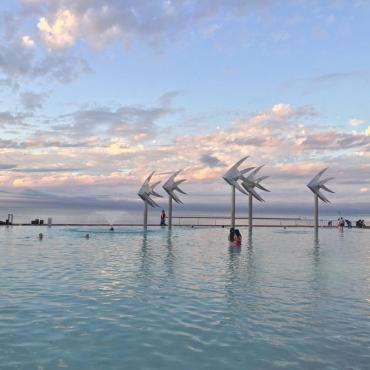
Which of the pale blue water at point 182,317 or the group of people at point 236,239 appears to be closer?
the pale blue water at point 182,317

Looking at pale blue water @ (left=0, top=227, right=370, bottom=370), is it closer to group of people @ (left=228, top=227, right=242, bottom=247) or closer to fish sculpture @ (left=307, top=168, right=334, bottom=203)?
group of people @ (left=228, top=227, right=242, bottom=247)

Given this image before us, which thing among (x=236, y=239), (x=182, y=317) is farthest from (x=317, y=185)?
(x=182, y=317)

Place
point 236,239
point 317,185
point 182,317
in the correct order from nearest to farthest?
point 182,317, point 236,239, point 317,185

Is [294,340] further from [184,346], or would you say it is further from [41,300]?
[41,300]

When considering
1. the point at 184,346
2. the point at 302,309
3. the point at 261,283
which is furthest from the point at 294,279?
the point at 184,346

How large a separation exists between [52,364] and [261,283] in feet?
39.5

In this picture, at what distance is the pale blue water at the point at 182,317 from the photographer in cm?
939

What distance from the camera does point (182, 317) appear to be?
12812 mm

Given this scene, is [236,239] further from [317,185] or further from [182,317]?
[317,185]

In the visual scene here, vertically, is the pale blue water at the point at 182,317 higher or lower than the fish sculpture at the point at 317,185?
lower

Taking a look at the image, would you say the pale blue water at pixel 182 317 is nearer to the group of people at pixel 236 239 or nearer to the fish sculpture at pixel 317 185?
the group of people at pixel 236 239

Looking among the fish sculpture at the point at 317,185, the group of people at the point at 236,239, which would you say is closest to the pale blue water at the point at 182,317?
the group of people at the point at 236,239

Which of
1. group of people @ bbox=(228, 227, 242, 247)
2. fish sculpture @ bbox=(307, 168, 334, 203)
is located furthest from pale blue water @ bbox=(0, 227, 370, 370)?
fish sculpture @ bbox=(307, 168, 334, 203)

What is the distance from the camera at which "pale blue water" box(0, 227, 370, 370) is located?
30.8 ft
